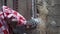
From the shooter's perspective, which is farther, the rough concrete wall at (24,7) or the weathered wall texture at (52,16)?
the rough concrete wall at (24,7)

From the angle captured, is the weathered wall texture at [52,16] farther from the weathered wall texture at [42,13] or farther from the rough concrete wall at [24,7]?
the rough concrete wall at [24,7]

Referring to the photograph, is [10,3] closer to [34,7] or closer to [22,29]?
[34,7]

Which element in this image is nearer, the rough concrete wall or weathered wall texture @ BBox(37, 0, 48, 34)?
weathered wall texture @ BBox(37, 0, 48, 34)

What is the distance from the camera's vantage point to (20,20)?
265 cm

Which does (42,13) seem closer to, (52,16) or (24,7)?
(52,16)

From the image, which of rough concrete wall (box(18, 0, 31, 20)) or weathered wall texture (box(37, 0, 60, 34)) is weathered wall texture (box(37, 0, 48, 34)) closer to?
weathered wall texture (box(37, 0, 60, 34))

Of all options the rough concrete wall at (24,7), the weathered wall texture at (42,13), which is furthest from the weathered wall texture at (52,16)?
the rough concrete wall at (24,7)

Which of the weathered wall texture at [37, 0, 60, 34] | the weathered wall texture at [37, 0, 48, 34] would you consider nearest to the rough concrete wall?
the weathered wall texture at [37, 0, 48, 34]

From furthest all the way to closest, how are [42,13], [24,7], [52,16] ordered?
[24,7], [42,13], [52,16]

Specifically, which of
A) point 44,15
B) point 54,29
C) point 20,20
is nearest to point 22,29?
point 20,20

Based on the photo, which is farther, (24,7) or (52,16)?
(24,7)

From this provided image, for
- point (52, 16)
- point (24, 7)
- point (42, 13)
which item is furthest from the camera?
point (24, 7)

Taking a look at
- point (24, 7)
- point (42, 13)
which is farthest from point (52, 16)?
point (24, 7)

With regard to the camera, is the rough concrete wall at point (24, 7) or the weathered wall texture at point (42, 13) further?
the rough concrete wall at point (24, 7)
